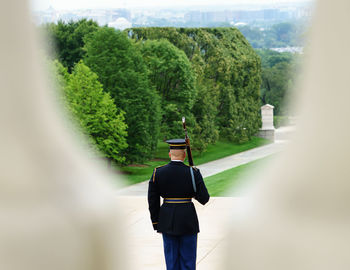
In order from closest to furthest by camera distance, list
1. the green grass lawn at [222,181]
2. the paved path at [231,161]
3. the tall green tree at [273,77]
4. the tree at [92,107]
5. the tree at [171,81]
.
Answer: the green grass lawn at [222,181] < the tree at [92,107] < the paved path at [231,161] < the tree at [171,81] < the tall green tree at [273,77]

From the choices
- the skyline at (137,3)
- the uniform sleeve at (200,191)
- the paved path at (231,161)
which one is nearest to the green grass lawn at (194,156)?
the paved path at (231,161)

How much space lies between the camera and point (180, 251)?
4168 mm

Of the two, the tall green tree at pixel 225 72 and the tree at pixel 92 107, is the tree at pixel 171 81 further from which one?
the tree at pixel 92 107

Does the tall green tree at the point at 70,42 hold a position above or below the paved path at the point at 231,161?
above

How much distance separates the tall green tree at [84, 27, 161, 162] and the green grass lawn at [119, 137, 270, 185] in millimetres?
935

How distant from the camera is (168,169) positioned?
4.17 metres

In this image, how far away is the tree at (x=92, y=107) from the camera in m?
19.9

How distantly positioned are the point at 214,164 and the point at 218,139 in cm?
295

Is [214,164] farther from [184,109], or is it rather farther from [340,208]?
[340,208]

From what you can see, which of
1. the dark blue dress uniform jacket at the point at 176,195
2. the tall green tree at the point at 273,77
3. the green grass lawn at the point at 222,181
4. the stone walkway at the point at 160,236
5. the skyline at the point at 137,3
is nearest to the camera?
the dark blue dress uniform jacket at the point at 176,195

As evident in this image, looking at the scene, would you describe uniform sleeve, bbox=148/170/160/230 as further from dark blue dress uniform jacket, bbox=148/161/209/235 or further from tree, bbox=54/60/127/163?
tree, bbox=54/60/127/163

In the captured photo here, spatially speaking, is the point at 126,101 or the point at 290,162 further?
the point at 126,101

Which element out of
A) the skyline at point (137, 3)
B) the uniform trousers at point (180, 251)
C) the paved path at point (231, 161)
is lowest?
the paved path at point (231, 161)

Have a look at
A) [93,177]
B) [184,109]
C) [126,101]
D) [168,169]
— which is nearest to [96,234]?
[93,177]
